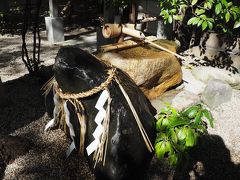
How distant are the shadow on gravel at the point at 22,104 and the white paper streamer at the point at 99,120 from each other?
4.34ft

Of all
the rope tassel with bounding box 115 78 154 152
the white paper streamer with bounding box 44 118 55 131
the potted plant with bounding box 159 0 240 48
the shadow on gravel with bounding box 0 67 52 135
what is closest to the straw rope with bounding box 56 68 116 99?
the rope tassel with bounding box 115 78 154 152

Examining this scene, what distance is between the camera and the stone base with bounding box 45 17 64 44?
7430 millimetres

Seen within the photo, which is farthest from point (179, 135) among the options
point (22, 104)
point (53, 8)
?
point (53, 8)

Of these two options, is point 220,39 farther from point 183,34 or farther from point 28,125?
point 28,125

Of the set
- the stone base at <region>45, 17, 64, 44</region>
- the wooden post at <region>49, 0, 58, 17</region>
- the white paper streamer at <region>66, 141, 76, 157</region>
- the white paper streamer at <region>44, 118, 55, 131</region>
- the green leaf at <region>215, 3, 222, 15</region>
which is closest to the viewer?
the white paper streamer at <region>66, 141, 76, 157</region>

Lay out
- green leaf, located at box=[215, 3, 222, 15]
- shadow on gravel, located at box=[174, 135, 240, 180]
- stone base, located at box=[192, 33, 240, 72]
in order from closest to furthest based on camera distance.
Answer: shadow on gravel, located at box=[174, 135, 240, 180] < green leaf, located at box=[215, 3, 222, 15] < stone base, located at box=[192, 33, 240, 72]

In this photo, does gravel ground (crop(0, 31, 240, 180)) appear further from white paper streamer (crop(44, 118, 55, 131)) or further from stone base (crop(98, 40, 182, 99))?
stone base (crop(98, 40, 182, 99))

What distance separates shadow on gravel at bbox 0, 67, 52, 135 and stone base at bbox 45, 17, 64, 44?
3122 mm

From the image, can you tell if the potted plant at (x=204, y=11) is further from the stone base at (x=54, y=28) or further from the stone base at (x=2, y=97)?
the stone base at (x=54, y=28)

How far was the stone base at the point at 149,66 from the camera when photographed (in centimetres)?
356

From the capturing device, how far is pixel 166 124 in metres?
2.63

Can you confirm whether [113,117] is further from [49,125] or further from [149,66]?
[149,66]

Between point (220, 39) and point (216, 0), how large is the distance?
4.65 feet

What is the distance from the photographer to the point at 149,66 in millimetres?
3619
